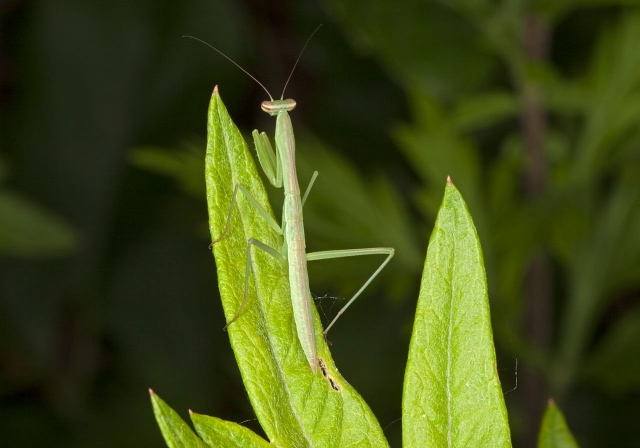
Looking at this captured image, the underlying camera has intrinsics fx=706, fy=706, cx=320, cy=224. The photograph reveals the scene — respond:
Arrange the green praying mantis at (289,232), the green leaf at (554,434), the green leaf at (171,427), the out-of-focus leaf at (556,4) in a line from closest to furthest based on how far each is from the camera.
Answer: the green leaf at (171,427) → the green leaf at (554,434) → the green praying mantis at (289,232) → the out-of-focus leaf at (556,4)

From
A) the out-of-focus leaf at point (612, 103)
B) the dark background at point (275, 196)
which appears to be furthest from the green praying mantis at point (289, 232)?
the out-of-focus leaf at point (612, 103)

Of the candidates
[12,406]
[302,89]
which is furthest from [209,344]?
[302,89]

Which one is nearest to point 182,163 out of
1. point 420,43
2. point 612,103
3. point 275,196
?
point 275,196

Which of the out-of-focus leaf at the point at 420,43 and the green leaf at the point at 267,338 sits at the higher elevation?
the out-of-focus leaf at the point at 420,43

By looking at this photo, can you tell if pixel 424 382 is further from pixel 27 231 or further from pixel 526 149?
pixel 27 231

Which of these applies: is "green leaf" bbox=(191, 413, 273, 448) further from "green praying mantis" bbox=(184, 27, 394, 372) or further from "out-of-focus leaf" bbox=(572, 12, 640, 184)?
"out-of-focus leaf" bbox=(572, 12, 640, 184)

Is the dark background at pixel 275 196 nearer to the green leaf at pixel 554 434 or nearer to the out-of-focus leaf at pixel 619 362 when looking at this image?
the out-of-focus leaf at pixel 619 362

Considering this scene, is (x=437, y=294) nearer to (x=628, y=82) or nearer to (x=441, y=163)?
(x=441, y=163)
